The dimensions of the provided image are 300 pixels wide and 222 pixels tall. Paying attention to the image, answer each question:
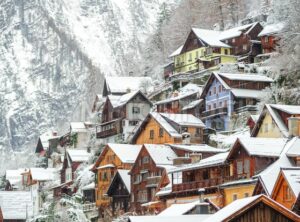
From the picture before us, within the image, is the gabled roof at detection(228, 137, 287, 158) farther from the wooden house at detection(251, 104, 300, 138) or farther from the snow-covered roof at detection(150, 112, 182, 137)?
the snow-covered roof at detection(150, 112, 182, 137)

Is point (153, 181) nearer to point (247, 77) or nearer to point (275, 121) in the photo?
point (275, 121)

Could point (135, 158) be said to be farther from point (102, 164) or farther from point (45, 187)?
point (45, 187)

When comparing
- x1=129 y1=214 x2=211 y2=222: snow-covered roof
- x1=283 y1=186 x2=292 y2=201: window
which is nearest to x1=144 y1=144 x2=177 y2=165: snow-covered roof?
x1=283 y1=186 x2=292 y2=201: window

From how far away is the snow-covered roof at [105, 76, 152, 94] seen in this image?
13812cm

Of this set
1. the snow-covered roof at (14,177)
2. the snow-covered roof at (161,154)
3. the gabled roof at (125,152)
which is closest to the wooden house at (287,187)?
the snow-covered roof at (161,154)

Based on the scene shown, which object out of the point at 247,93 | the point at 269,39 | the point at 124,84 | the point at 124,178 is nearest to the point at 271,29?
the point at 269,39

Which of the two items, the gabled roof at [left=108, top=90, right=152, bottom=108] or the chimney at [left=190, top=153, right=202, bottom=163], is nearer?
the chimney at [left=190, top=153, right=202, bottom=163]

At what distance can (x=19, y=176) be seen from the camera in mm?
142000

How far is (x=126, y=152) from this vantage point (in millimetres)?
99438

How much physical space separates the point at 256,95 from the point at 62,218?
117ft

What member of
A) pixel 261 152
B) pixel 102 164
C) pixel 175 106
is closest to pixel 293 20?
pixel 175 106

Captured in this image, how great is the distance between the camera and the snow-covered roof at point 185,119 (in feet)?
333

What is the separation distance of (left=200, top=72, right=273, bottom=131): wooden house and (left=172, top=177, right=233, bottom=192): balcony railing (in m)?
25.7

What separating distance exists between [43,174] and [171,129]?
121 ft
